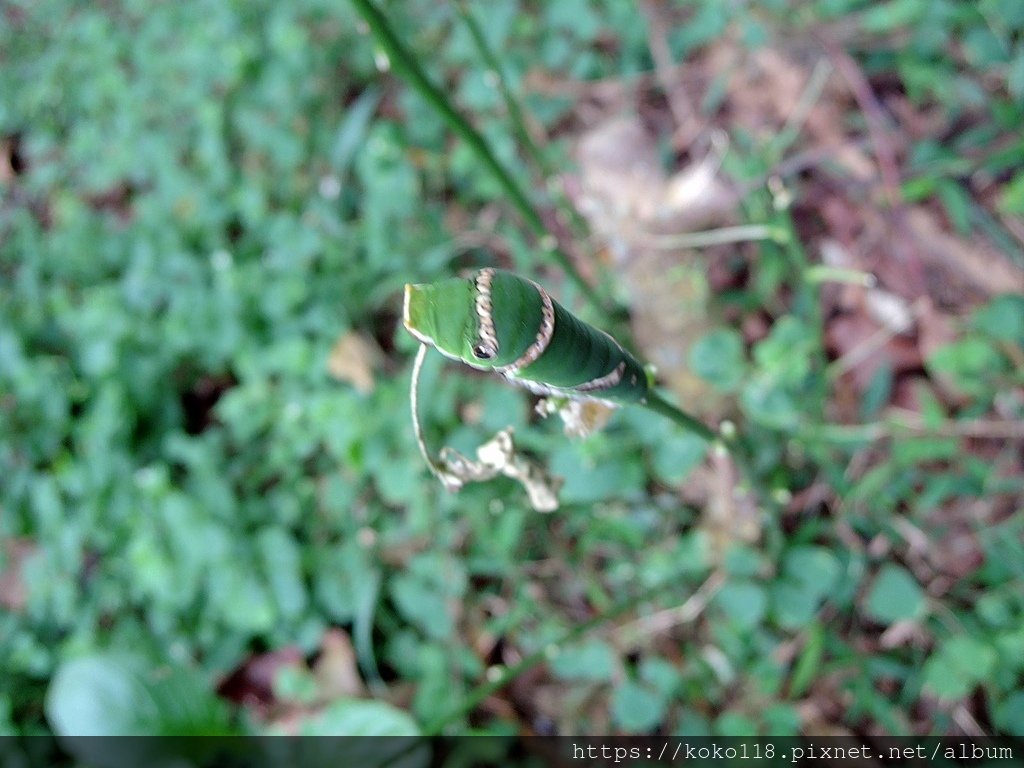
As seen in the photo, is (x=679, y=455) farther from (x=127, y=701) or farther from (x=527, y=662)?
(x=127, y=701)

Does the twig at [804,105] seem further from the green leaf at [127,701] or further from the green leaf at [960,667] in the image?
the green leaf at [127,701]

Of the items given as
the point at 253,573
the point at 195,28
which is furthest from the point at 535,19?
the point at 253,573

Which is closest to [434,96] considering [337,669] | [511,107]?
[511,107]

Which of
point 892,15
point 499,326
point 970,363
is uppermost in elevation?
point 499,326

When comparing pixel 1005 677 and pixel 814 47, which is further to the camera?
pixel 814 47

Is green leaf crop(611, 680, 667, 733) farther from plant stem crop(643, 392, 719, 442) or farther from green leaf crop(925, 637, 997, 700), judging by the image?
plant stem crop(643, 392, 719, 442)

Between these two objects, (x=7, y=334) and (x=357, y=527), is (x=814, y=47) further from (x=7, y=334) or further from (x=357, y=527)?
(x=7, y=334)

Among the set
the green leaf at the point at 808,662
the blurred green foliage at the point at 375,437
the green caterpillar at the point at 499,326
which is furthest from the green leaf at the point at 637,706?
the green caterpillar at the point at 499,326
